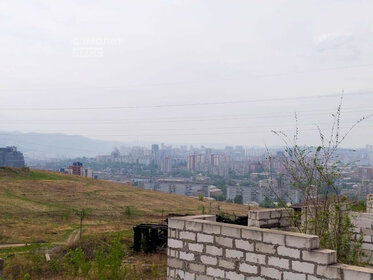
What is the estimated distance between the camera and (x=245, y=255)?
6.35 metres

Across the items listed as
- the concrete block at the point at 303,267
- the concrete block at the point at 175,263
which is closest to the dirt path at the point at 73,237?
the concrete block at the point at 175,263

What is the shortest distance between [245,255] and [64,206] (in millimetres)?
22230

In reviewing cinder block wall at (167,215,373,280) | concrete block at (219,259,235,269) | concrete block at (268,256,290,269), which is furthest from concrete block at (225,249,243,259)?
concrete block at (268,256,290,269)

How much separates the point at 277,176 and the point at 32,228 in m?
14.1

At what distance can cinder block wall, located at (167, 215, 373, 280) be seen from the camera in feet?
18.0

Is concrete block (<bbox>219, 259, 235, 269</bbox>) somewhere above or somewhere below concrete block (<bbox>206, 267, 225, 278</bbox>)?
above

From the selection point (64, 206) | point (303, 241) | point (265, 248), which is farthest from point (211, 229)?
point (64, 206)

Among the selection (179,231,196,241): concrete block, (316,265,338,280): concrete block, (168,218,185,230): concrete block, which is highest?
(168,218,185,230): concrete block

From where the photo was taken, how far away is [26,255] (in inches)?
564

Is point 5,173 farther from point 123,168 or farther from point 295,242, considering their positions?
point 123,168

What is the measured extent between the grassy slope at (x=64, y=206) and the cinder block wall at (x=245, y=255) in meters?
11.6

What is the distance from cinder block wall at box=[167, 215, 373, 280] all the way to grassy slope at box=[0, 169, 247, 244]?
1164 centimetres

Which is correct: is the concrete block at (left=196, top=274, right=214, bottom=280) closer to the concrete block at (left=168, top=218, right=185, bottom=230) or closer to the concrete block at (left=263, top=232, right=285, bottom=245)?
the concrete block at (left=168, top=218, right=185, bottom=230)

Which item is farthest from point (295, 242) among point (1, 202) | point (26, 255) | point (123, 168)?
point (123, 168)
